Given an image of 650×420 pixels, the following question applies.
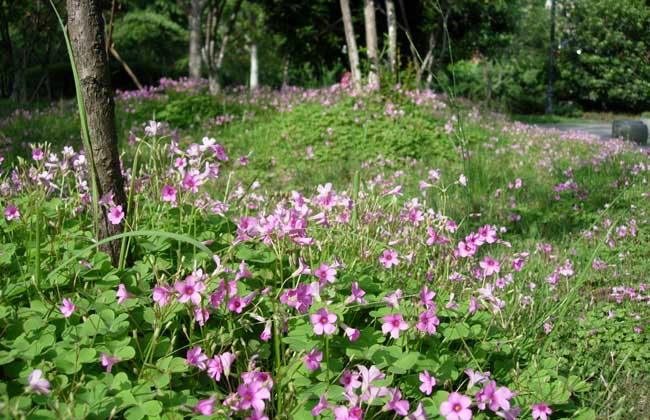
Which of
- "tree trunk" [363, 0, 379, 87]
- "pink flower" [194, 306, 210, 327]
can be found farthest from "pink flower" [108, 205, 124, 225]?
"tree trunk" [363, 0, 379, 87]

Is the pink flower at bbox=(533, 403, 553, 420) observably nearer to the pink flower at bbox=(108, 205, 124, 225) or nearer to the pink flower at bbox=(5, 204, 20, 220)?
the pink flower at bbox=(108, 205, 124, 225)

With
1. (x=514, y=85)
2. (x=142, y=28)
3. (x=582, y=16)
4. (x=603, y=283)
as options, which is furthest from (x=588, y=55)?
(x=603, y=283)

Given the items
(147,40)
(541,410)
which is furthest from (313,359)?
(147,40)

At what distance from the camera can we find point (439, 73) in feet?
54.2

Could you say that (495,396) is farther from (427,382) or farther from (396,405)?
(396,405)

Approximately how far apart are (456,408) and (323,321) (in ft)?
1.49

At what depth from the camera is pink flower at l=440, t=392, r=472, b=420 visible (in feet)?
4.91

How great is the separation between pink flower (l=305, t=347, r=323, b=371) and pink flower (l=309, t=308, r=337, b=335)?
0.07 m

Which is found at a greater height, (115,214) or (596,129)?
(115,214)

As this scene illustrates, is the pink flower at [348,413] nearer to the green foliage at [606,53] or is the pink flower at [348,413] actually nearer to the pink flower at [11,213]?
the pink flower at [11,213]

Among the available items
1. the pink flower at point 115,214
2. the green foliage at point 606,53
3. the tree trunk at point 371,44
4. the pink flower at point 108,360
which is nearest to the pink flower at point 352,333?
the pink flower at point 108,360

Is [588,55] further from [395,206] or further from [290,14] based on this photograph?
[395,206]

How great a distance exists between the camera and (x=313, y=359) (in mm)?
1618

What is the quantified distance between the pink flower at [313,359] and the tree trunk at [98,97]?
1.08 m
